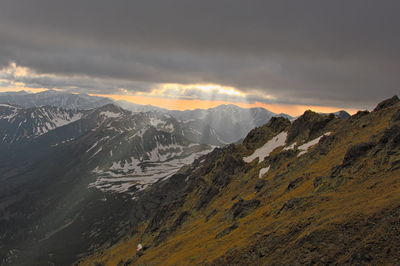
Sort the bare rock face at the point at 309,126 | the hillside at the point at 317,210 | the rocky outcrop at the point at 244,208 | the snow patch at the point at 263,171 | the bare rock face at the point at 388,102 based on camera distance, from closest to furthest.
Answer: the hillside at the point at 317,210, the rocky outcrop at the point at 244,208, the bare rock face at the point at 388,102, the snow patch at the point at 263,171, the bare rock face at the point at 309,126

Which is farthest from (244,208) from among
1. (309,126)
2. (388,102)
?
(309,126)

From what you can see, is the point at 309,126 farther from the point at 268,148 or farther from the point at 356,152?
the point at 356,152

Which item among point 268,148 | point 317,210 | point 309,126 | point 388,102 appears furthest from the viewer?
point 268,148

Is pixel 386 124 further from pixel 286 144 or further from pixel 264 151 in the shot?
pixel 264 151

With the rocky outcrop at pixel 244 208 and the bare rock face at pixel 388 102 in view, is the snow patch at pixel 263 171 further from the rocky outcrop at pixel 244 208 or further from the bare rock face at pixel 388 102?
the bare rock face at pixel 388 102

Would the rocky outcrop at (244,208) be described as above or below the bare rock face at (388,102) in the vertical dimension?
below

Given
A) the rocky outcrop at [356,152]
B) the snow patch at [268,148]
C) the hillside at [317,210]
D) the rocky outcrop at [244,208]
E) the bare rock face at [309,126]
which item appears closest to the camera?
the hillside at [317,210]

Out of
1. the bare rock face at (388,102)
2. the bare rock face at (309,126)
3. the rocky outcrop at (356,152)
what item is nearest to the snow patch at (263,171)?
the bare rock face at (309,126)

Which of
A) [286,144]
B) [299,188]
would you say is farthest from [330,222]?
[286,144]

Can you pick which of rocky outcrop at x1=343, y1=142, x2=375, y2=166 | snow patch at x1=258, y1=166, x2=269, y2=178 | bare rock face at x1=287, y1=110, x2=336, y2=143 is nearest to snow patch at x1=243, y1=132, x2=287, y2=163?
bare rock face at x1=287, y1=110, x2=336, y2=143

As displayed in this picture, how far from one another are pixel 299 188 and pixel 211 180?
2766 inches

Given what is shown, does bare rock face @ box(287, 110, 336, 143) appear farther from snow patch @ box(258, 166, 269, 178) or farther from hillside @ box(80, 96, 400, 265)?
snow patch @ box(258, 166, 269, 178)

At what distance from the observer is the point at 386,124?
3056 inches

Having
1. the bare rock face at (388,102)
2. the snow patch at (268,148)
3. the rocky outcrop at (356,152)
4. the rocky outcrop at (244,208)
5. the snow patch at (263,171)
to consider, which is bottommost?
the rocky outcrop at (244,208)
